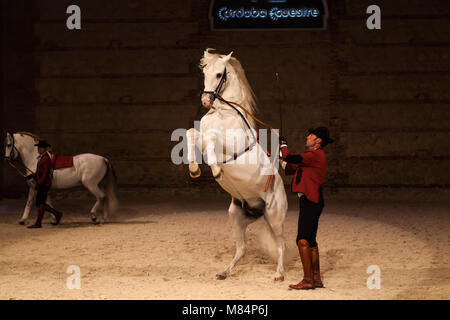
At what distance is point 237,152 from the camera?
506 cm

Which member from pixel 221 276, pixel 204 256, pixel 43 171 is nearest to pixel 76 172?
pixel 43 171

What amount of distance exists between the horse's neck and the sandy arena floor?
3.70 feet

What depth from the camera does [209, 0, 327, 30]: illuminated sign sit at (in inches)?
486

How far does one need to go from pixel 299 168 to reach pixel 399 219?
4.91 metres

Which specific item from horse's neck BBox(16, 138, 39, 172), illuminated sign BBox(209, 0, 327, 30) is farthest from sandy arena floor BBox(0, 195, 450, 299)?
illuminated sign BBox(209, 0, 327, 30)

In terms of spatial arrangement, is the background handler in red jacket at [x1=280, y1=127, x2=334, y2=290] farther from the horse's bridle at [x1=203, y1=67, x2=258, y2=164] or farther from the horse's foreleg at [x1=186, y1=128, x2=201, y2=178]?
the horse's foreleg at [x1=186, y1=128, x2=201, y2=178]

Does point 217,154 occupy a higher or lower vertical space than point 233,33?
lower

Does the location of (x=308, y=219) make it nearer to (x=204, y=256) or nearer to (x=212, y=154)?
(x=212, y=154)

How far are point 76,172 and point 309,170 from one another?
5.50 m

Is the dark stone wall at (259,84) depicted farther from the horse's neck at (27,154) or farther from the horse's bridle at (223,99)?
the horse's bridle at (223,99)

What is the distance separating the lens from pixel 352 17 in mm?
12500

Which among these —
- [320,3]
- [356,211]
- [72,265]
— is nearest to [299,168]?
[72,265]

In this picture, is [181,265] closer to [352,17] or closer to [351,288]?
[351,288]

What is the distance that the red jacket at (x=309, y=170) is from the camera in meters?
4.68
